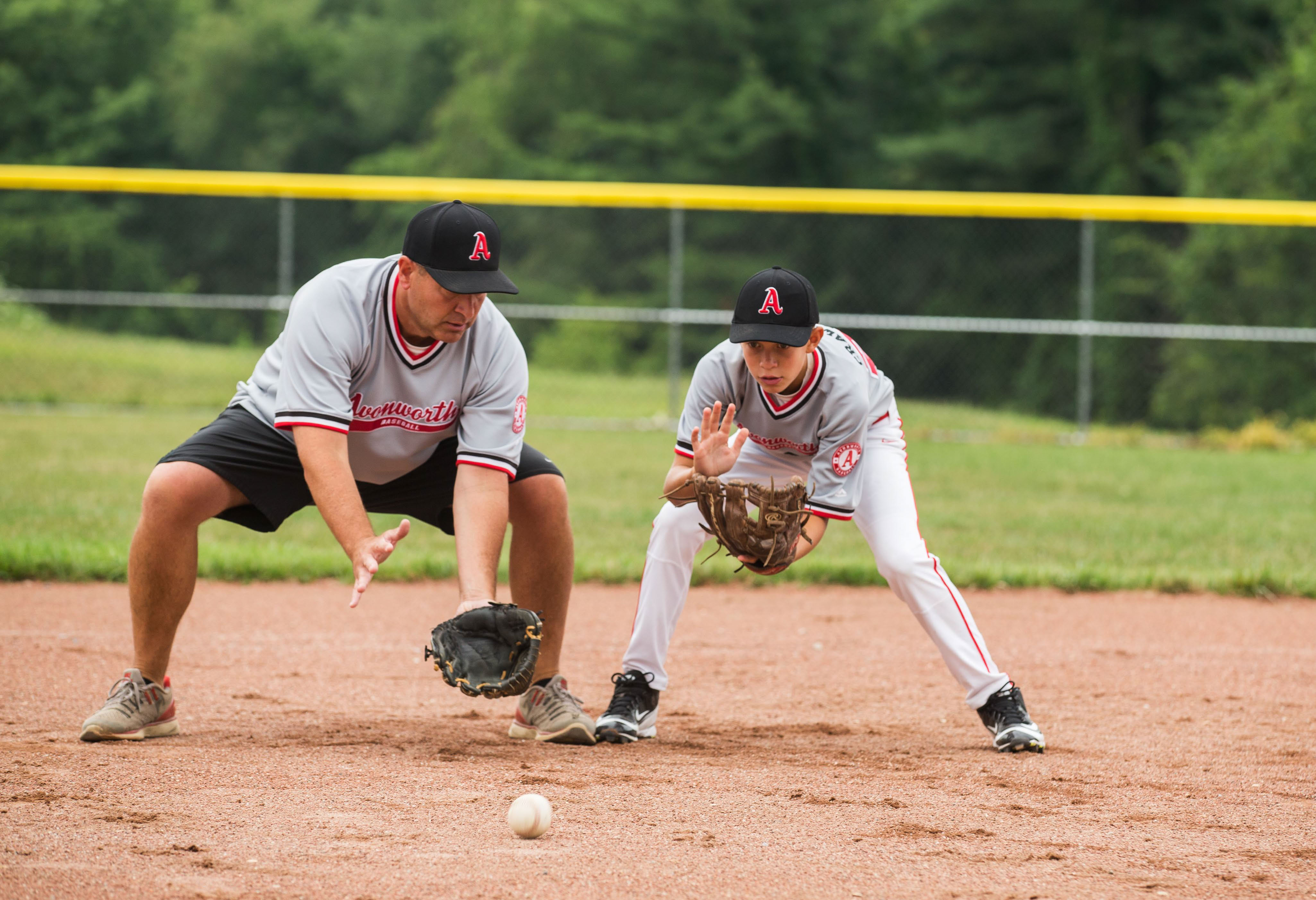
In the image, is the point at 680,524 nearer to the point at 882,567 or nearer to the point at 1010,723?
the point at 882,567

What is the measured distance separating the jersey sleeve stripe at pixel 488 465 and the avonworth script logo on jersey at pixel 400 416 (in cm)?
15

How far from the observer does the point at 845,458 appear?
12.4 feet

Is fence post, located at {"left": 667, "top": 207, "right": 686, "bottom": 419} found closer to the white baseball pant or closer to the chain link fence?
the chain link fence

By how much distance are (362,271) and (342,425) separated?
46cm

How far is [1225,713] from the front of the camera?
4.34m

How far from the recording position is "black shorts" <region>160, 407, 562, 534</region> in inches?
140

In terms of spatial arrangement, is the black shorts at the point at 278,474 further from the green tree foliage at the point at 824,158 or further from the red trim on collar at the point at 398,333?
the green tree foliage at the point at 824,158

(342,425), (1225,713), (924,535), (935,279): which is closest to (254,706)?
(342,425)

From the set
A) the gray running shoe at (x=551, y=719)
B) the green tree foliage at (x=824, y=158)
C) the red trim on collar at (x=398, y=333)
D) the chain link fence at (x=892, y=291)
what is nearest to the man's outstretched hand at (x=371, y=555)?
the red trim on collar at (x=398, y=333)

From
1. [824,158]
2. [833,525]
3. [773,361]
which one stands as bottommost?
[833,525]

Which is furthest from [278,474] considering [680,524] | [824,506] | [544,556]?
[824,506]

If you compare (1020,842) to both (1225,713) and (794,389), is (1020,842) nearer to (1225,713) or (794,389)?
(794,389)

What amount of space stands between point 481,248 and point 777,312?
32.4 inches

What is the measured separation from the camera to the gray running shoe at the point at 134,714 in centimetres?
354
